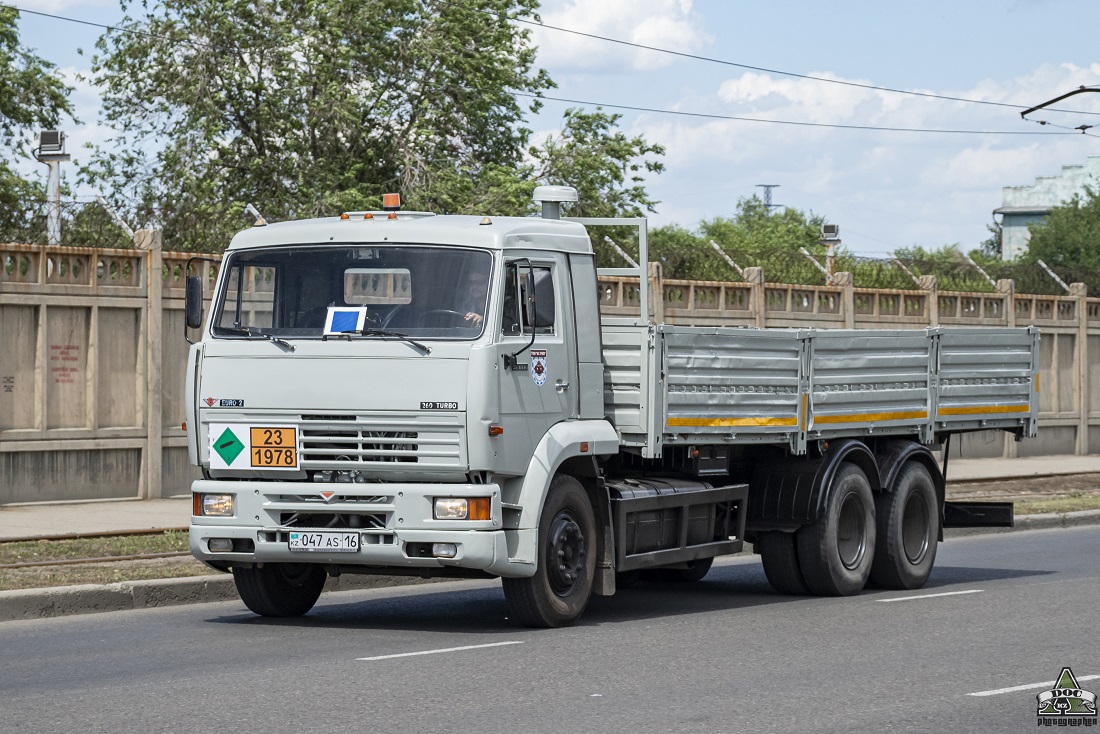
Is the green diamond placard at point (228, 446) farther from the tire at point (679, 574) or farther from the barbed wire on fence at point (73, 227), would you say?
the barbed wire on fence at point (73, 227)

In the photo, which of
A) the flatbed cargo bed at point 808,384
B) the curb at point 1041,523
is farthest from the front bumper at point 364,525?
the curb at point 1041,523

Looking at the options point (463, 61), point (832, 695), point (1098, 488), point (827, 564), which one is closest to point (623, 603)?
point (827, 564)

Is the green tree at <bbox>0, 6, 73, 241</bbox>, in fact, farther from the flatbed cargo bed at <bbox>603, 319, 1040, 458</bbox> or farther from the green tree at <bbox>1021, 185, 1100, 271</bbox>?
the green tree at <bbox>1021, 185, 1100, 271</bbox>

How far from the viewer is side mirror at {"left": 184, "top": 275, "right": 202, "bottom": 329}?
37.2 feet

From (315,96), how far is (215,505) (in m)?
24.2

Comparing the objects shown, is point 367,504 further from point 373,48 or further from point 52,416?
point 373,48

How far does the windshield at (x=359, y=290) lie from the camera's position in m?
10.8

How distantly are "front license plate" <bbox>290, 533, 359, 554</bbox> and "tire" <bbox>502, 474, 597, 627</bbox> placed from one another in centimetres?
106

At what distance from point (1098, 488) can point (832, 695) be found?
1710 cm

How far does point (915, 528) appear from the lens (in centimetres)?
1448

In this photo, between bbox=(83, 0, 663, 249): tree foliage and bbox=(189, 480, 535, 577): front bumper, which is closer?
bbox=(189, 480, 535, 577): front bumper

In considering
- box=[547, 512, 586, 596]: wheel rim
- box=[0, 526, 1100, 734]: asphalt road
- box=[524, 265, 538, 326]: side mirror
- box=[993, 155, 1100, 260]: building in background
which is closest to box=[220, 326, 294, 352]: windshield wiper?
box=[524, 265, 538, 326]: side mirror

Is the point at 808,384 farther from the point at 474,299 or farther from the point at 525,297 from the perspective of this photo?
the point at 474,299

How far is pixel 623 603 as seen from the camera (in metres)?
13.2
